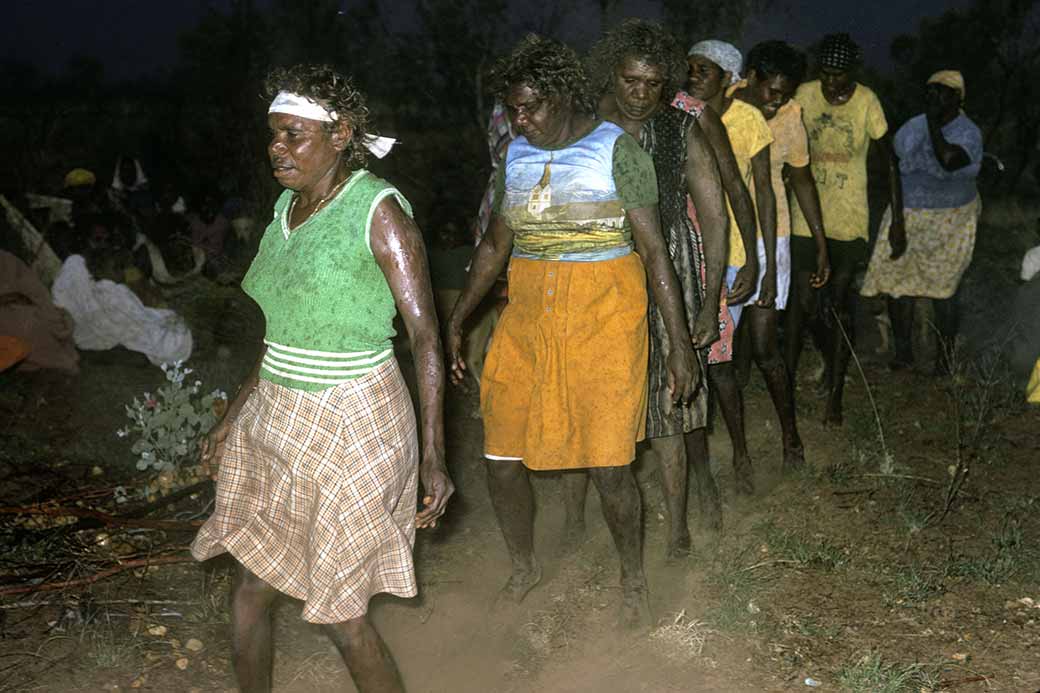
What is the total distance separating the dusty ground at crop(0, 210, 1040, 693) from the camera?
12.4 ft

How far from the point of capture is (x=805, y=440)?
5.91 meters

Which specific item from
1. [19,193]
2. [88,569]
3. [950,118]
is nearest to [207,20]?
[19,193]

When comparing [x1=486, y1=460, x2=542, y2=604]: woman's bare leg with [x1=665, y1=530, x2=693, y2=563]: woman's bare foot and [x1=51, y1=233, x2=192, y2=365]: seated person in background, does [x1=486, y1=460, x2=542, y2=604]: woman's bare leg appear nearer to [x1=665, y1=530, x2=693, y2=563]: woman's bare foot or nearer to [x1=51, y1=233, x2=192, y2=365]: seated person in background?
[x1=665, y1=530, x2=693, y2=563]: woman's bare foot

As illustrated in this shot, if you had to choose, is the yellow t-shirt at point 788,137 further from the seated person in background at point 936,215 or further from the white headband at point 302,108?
the white headband at point 302,108

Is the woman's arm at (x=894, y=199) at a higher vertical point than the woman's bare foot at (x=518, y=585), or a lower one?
higher

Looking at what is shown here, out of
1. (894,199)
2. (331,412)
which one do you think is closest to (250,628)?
(331,412)

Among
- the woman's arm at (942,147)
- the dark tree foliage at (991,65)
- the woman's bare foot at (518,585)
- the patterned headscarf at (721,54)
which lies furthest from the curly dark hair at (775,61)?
the dark tree foliage at (991,65)

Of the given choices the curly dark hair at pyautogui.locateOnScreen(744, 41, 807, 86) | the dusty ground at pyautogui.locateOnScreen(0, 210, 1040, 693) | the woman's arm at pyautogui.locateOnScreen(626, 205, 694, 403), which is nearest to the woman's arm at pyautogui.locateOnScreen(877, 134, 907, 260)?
the curly dark hair at pyautogui.locateOnScreen(744, 41, 807, 86)

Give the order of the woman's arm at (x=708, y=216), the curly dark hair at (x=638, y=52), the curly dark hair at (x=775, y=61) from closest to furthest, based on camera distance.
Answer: the curly dark hair at (x=638, y=52), the woman's arm at (x=708, y=216), the curly dark hair at (x=775, y=61)

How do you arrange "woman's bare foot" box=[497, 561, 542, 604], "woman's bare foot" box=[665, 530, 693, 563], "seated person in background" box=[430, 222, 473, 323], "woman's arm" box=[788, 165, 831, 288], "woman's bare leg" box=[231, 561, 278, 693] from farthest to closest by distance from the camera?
"seated person in background" box=[430, 222, 473, 323] < "woman's arm" box=[788, 165, 831, 288] < "woman's bare foot" box=[665, 530, 693, 563] < "woman's bare foot" box=[497, 561, 542, 604] < "woman's bare leg" box=[231, 561, 278, 693]

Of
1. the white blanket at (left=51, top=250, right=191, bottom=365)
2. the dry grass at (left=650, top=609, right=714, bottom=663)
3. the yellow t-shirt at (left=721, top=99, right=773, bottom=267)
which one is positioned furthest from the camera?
the white blanket at (left=51, top=250, right=191, bottom=365)

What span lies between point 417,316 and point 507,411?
1.01 meters

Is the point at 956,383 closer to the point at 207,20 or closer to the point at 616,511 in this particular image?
the point at 616,511

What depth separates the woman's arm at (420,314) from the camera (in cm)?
292
